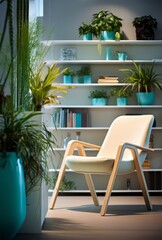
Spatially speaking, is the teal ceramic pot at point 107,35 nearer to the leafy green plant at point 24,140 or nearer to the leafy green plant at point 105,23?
the leafy green plant at point 105,23


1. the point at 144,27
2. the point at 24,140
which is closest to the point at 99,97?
the point at 144,27

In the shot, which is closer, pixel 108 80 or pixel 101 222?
pixel 101 222

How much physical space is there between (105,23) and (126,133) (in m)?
1.94

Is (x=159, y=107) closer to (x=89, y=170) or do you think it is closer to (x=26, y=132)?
(x=89, y=170)

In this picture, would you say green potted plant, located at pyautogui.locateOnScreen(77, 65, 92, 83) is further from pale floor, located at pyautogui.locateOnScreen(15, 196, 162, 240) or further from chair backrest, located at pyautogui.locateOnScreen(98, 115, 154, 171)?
pale floor, located at pyautogui.locateOnScreen(15, 196, 162, 240)

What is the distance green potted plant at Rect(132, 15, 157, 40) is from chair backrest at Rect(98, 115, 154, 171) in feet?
5.45

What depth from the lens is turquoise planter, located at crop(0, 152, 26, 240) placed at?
3422mm

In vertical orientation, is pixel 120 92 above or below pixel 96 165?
above

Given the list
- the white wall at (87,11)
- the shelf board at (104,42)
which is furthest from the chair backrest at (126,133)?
the white wall at (87,11)

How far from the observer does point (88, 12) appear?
750cm

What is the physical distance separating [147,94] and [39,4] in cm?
188

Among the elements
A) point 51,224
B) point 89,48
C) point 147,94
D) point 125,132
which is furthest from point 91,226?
point 89,48

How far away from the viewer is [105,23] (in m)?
7.23

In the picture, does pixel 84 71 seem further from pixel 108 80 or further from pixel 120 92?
pixel 120 92
